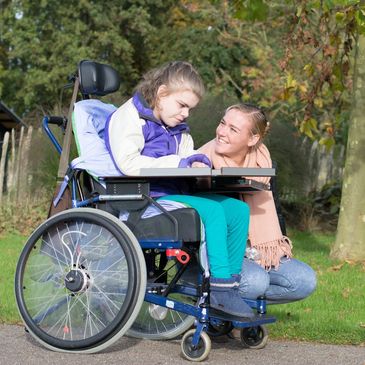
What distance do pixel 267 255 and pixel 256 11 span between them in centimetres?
430

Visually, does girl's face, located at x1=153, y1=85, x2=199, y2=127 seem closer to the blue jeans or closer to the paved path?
the blue jeans

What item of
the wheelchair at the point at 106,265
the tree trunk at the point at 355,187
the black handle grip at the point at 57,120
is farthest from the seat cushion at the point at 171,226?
the tree trunk at the point at 355,187

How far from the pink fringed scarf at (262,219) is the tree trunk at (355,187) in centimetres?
429

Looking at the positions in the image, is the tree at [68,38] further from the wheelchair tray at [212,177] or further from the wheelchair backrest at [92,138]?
the wheelchair tray at [212,177]

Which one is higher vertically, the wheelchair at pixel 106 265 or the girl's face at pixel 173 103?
the girl's face at pixel 173 103

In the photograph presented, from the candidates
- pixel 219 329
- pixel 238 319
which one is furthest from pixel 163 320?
pixel 238 319

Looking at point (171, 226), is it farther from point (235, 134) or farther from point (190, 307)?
point (235, 134)

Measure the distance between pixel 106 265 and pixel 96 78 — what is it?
45.5 inches

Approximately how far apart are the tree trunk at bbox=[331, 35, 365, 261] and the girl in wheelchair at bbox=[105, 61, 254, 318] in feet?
15.0

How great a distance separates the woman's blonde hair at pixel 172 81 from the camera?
4832 mm

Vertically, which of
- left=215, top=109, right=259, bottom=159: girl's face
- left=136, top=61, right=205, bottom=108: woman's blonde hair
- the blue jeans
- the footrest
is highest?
left=136, top=61, right=205, bottom=108: woman's blonde hair

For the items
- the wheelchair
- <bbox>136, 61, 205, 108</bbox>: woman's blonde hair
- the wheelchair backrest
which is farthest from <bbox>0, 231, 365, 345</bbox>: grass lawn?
<bbox>136, 61, 205, 108</bbox>: woman's blonde hair

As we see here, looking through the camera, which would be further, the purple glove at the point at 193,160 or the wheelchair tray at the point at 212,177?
the purple glove at the point at 193,160

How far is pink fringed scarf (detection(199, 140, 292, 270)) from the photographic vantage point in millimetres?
5031
